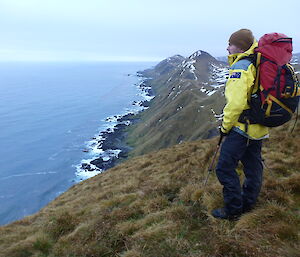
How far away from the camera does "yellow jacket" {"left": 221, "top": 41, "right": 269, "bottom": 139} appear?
16.1ft

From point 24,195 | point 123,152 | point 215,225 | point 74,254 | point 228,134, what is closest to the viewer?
point 228,134

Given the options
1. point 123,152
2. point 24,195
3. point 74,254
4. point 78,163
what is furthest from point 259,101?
point 123,152

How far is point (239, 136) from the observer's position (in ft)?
17.7

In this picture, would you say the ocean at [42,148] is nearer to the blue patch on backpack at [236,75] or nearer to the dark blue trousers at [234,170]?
the dark blue trousers at [234,170]

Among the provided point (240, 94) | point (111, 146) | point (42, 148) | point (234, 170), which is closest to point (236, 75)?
point (240, 94)

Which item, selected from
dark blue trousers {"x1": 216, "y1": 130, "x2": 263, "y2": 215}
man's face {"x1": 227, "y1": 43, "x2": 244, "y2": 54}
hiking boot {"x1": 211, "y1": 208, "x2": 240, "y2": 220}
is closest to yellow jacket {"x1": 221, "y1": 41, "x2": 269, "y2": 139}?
man's face {"x1": 227, "y1": 43, "x2": 244, "y2": 54}

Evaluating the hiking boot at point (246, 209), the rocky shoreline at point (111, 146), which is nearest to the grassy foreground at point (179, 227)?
the hiking boot at point (246, 209)

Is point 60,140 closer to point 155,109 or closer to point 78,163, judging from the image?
point 78,163

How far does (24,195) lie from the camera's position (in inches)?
3059

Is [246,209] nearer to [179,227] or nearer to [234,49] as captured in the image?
[179,227]

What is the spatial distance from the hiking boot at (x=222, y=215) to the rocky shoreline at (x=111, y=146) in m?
82.8

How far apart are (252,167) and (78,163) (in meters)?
97.9

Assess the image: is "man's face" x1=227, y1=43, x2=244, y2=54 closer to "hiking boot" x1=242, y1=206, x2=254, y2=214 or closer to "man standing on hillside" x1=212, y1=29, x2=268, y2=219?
"man standing on hillside" x1=212, y1=29, x2=268, y2=219

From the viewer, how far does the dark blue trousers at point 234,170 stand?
5441 millimetres
